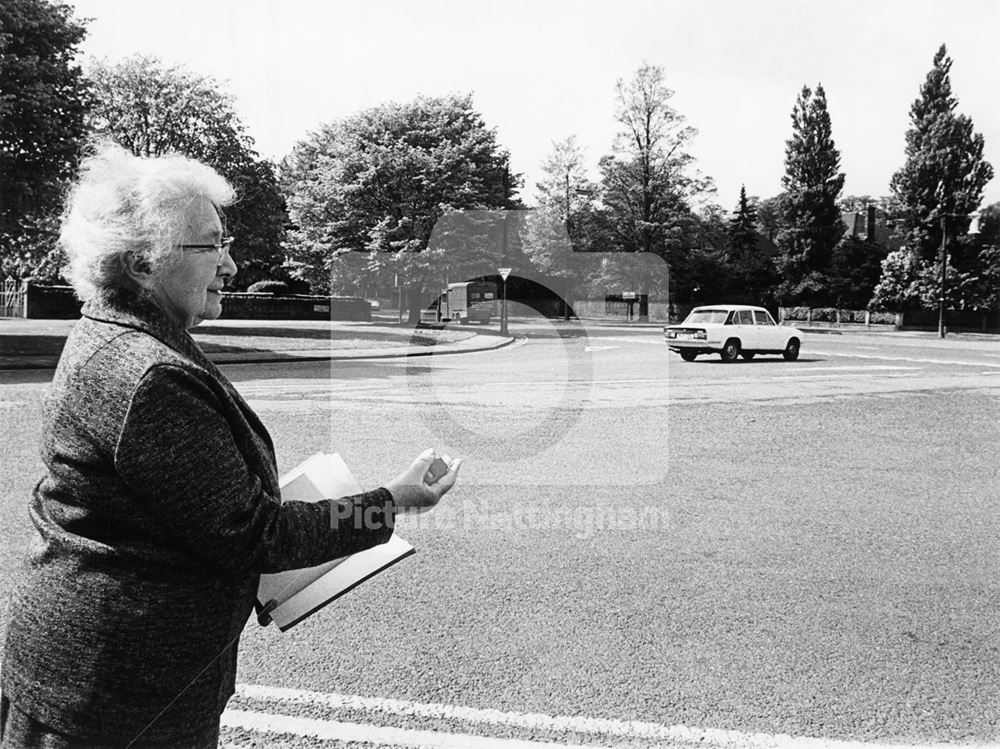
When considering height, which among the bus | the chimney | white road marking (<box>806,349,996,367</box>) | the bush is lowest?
white road marking (<box>806,349,996,367</box>)

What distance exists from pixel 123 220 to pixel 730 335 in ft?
70.7

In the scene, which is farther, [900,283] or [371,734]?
[900,283]

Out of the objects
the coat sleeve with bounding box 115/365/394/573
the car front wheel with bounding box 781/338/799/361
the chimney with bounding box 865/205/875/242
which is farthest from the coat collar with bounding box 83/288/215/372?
the chimney with bounding box 865/205/875/242

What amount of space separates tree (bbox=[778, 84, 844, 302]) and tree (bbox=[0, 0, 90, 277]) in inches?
1950

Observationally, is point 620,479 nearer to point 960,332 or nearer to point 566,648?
point 566,648

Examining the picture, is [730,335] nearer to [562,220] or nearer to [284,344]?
[284,344]

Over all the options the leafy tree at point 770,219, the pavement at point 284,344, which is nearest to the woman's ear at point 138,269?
the pavement at point 284,344

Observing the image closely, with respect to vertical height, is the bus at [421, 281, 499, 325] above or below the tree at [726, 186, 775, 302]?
below

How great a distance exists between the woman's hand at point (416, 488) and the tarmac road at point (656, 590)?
4.25 ft

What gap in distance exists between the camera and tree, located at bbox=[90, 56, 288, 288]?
131 feet

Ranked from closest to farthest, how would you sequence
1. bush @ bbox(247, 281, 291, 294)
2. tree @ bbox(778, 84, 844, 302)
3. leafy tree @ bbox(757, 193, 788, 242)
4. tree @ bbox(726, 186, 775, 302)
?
bush @ bbox(247, 281, 291, 294), tree @ bbox(778, 84, 844, 302), tree @ bbox(726, 186, 775, 302), leafy tree @ bbox(757, 193, 788, 242)

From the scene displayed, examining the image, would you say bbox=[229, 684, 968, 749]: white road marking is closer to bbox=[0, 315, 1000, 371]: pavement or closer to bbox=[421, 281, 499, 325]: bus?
bbox=[0, 315, 1000, 371]: pavement

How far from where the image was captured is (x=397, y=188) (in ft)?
139

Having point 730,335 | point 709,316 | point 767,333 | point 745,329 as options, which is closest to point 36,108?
point 709,316
